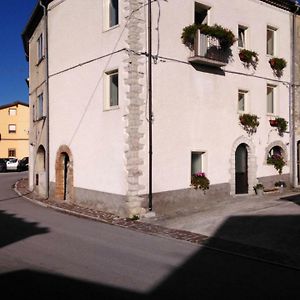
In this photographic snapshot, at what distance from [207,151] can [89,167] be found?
4.45 meters

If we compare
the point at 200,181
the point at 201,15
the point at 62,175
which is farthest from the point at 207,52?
the point at 62,175

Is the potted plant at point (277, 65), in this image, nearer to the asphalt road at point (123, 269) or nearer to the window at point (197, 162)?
the window at point (197, 162)

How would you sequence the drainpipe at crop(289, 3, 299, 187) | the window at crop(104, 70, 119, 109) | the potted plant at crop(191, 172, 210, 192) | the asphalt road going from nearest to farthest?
the asphalt road → the window at crop(104, 70, 119, 109) → the potted plant at crop(191, 172, 210, 192) → the drainpipe at crop(289, 3, 299, 187)

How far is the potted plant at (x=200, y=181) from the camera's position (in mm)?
16250

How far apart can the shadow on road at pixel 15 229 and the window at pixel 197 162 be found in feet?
20.8

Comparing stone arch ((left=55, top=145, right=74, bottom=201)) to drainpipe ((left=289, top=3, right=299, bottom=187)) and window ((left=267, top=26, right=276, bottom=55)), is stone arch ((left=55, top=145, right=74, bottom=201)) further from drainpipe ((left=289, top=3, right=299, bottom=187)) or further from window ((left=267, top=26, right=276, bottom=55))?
drainpipe ((left=289, top=3, right=299, bottom=187))

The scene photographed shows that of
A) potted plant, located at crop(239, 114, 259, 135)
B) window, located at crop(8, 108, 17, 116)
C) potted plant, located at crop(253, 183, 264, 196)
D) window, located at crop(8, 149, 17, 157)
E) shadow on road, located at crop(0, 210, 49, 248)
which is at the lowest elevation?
shadow on road, located at crop(0, 210, 49, 248)

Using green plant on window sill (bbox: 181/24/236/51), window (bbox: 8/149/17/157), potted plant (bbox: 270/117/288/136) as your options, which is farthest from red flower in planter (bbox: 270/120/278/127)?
window (bbox: 8/149/17/157)

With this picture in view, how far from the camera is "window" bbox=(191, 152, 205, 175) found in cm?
1667

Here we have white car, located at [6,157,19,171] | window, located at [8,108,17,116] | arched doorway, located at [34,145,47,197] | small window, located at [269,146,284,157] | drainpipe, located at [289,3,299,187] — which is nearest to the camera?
small window, located at [269,146,284,157]

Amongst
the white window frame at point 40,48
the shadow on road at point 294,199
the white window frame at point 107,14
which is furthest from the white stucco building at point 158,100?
the shadow on road at point 294,199

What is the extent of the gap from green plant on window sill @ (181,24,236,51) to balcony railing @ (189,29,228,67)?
0.46ft

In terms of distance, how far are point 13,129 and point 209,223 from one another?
47.4 meters

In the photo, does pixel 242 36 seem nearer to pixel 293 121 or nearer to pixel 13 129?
pixel 293 121
